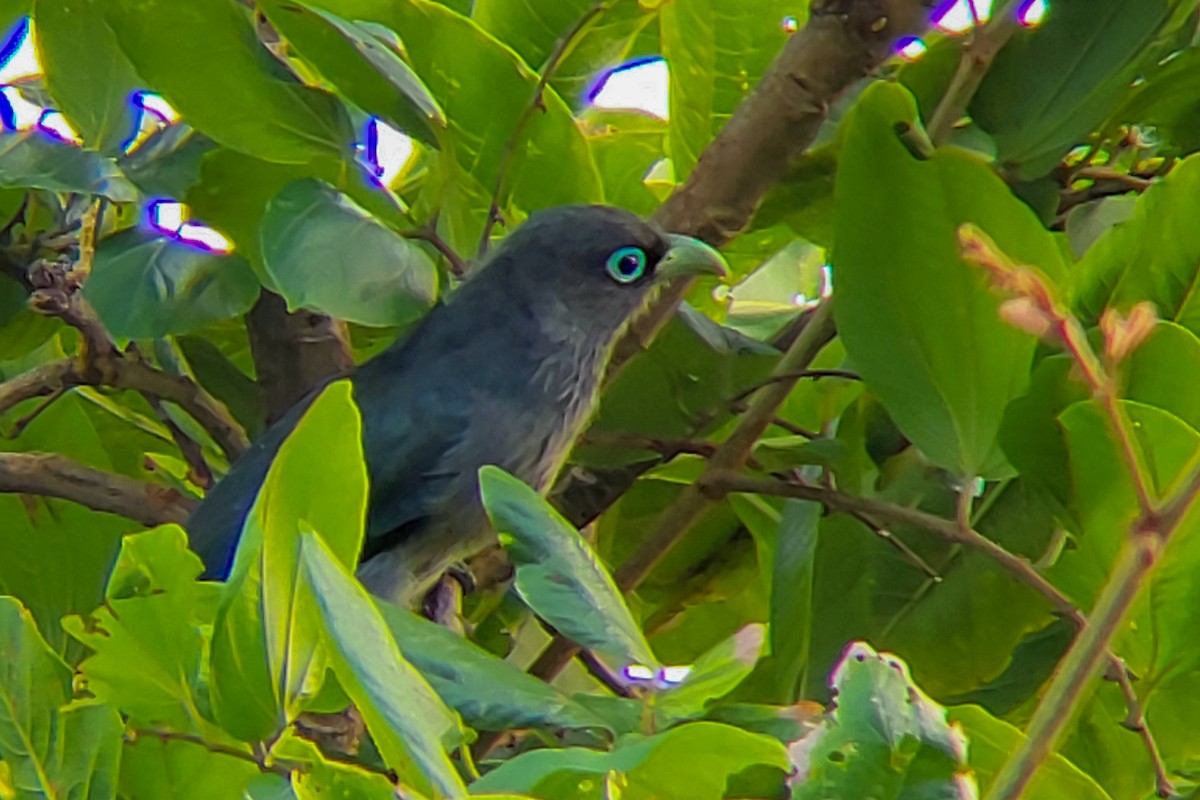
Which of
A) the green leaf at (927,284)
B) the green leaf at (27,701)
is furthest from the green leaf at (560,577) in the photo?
the green leaf at (927,284)

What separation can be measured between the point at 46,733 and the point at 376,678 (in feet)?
0.69

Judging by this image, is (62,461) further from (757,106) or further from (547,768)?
(547,768)

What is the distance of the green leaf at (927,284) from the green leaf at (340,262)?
12.4 inches

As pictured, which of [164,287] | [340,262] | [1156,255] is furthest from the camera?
[164,287]

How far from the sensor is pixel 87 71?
1239 mm

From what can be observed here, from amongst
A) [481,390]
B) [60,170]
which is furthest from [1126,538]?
[481,390]

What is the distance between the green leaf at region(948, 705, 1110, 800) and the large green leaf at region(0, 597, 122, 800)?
16.4 inches

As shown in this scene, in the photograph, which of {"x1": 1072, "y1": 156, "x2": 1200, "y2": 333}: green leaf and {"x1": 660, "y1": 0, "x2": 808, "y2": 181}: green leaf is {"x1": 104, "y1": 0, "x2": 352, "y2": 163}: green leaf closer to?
{"x1": 660, "y1": 0, "x2": 808, "y2": 181}: green leaf

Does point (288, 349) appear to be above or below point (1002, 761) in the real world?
below

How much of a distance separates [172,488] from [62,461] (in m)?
0.16

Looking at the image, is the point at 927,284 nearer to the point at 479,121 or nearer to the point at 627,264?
the point at 479,121

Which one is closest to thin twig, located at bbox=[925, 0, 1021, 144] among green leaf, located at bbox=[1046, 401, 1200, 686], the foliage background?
the foliage background

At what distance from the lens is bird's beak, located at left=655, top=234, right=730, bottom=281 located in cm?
132

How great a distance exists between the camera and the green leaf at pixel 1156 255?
962 millimetres
